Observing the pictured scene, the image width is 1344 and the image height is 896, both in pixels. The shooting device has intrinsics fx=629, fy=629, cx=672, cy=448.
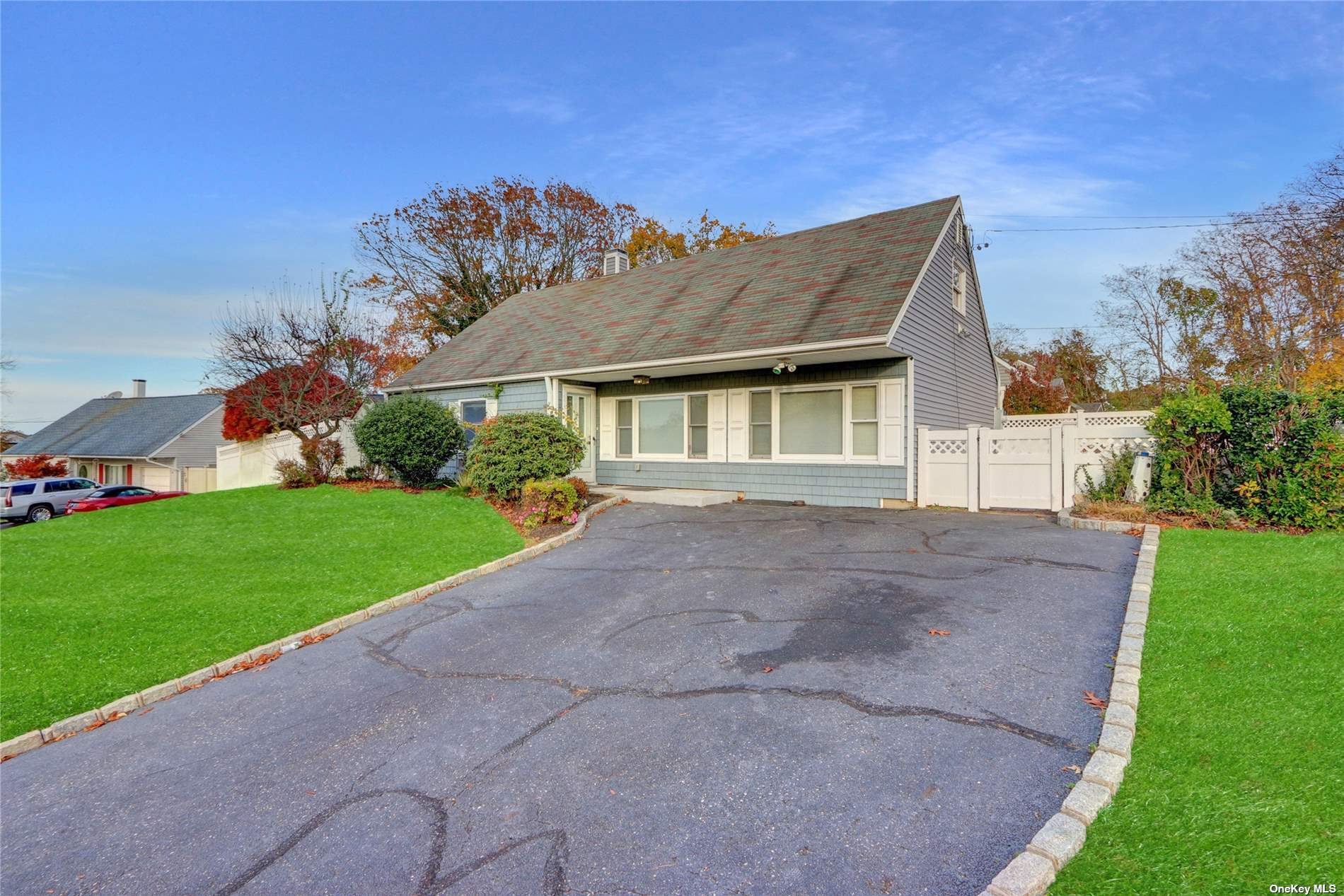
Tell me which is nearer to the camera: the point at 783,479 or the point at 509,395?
the point at 783,479

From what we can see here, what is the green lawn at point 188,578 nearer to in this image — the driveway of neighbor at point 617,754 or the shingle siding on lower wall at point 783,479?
the driveway of neighbor at point 617,754

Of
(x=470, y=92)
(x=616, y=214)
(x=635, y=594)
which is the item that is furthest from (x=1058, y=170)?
(x=616, y=214)

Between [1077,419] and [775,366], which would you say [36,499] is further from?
[1077,419]

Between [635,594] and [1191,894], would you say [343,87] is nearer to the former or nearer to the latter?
[635,594]

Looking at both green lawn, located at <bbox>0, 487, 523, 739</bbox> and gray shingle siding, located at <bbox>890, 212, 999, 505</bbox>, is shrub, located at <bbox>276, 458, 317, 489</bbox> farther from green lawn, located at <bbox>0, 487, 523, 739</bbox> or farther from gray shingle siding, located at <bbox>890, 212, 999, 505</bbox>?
gray shingle siding, located at <bbox>890, 212, 999, 505</bbox>

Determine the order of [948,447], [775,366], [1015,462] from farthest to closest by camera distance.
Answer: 1. [775,366]
2. [948,447]
3. [1015,462]

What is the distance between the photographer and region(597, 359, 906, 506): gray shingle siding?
11.9 metres

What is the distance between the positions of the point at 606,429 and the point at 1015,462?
30.3 feet

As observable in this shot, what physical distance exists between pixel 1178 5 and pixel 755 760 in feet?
51.0

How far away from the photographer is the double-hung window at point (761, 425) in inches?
524

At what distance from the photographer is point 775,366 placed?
1243 cm

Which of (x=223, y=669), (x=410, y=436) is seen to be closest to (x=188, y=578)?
(x=223, y=669)

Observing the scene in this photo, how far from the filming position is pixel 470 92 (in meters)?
15.0

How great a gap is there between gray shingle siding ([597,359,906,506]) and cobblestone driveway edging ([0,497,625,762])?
20.2 feet
